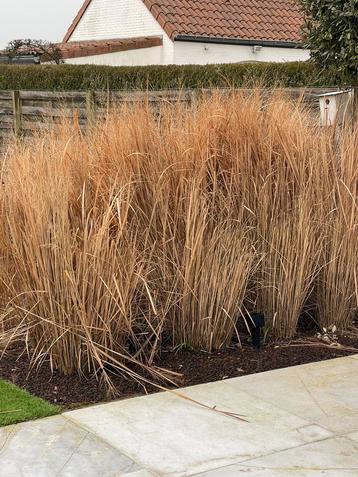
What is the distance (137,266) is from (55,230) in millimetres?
620

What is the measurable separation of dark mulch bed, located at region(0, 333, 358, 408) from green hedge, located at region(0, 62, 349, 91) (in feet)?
32.5

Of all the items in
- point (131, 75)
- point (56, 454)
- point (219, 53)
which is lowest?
point (56, 454)

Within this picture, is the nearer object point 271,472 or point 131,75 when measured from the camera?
point 271,472

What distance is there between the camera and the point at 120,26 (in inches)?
1009

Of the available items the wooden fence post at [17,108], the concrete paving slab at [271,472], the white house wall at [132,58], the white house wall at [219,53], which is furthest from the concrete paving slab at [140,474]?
the white house wall at [132,58]

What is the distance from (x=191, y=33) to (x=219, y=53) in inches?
50.0

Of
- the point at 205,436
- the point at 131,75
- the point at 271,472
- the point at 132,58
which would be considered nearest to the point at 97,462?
the point at 205,436

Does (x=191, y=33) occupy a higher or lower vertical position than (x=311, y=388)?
higher

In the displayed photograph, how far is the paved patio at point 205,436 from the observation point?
11.8 ft

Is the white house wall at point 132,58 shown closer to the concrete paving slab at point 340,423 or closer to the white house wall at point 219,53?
the white house wall at point 219,53

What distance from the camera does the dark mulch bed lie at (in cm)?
469

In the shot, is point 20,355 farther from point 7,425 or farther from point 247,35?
point 247,35

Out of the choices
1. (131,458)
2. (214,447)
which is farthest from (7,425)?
(214,447)

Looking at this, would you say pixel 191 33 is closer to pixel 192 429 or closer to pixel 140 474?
pixel 192 429
